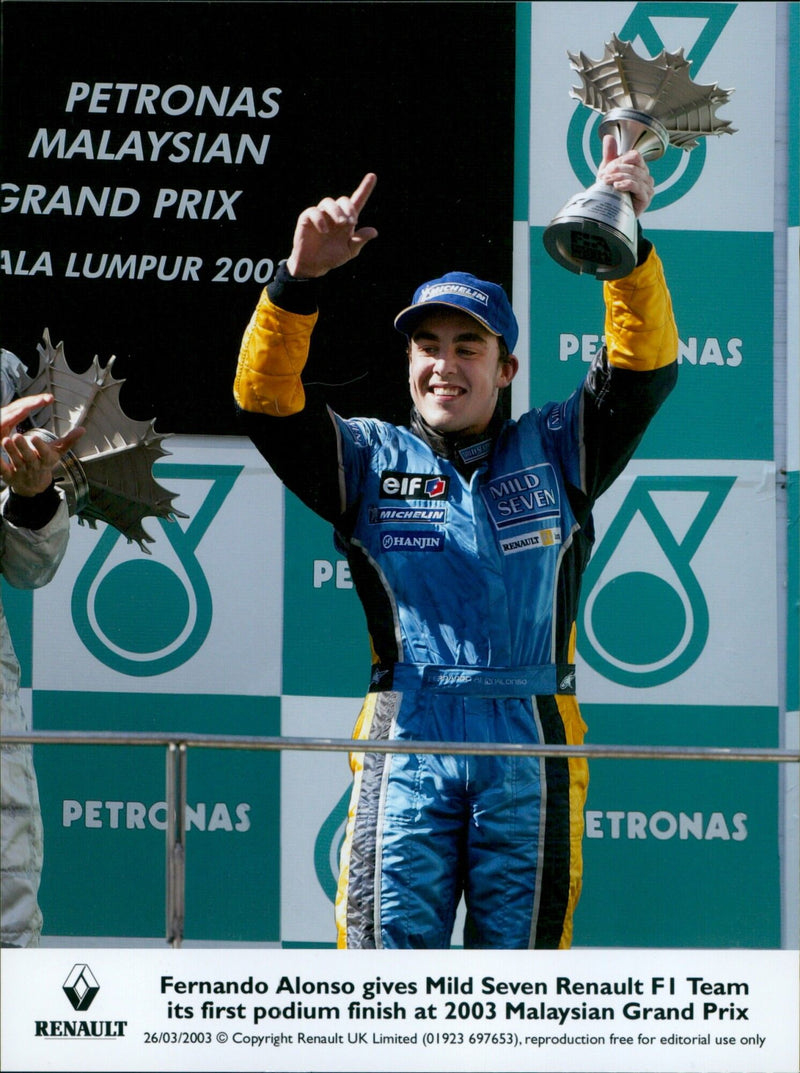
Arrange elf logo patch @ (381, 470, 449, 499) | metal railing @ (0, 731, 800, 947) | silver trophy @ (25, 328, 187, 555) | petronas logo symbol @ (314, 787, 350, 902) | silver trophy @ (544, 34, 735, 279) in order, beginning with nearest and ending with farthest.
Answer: metal railing @ (0, 731, 800, 947), silver trophy @ (544, 34, 735, 279), elf logo patch @ (381, 470, 449, 499), silver trophy @ (25, 328, 187, 555), petronas logo symbol @ (314, 787, 350, 902)

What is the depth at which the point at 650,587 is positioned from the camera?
3336mm

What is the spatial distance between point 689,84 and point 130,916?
6.38 feet

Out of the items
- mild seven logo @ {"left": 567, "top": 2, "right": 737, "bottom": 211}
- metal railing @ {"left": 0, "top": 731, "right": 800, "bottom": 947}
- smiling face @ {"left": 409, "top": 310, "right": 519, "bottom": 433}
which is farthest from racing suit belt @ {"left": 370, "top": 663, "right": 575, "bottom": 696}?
mild seven logo @ {"left": 567, "top": 2, "right": 737, "bottom": 211}

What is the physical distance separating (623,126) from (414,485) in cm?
73

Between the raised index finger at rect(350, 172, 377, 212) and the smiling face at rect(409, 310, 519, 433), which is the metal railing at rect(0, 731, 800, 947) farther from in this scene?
the raised index finger at rect(350, 172, 377, 212)

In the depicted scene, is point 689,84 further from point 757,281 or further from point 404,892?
point 404,892

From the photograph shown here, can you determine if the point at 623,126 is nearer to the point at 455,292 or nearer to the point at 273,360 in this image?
the point at 455,292

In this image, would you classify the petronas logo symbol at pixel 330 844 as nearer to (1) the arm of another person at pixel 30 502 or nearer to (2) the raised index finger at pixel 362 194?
(1) the arm of another person at pixel 30 502

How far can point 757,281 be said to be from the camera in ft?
10.9

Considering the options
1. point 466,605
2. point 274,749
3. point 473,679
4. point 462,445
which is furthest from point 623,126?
point 274,749

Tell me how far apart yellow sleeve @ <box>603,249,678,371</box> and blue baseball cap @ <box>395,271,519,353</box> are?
24 cm

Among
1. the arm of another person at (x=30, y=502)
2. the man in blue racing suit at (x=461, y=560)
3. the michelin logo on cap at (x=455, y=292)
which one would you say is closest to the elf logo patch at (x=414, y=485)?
the man in blue racing suit at (x=461, y=560)

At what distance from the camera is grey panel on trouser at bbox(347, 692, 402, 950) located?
2.67 m

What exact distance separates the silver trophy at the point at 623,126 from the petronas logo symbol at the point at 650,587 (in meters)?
0.68
